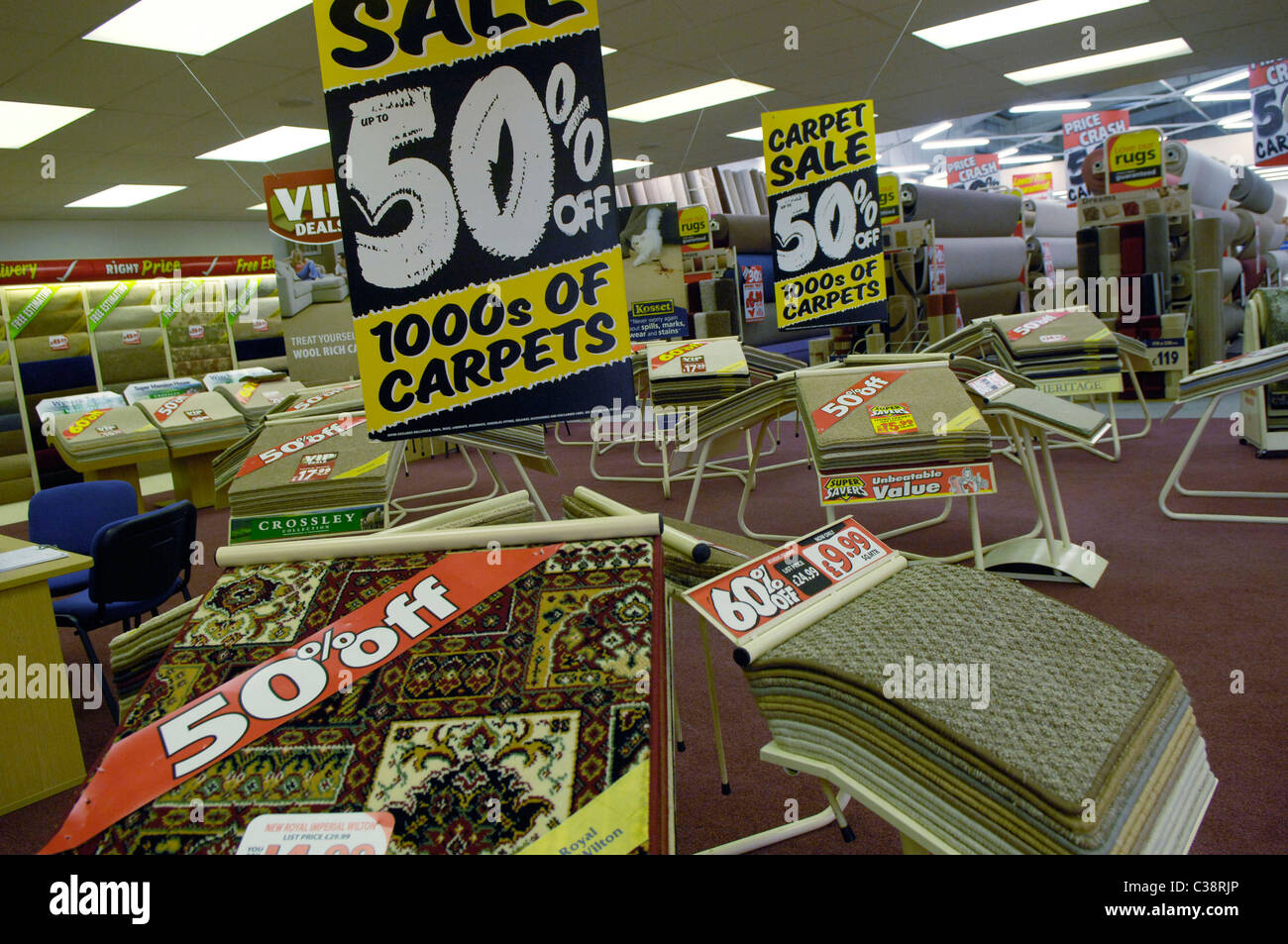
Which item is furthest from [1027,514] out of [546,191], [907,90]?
[907,90]

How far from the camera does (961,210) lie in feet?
33.2

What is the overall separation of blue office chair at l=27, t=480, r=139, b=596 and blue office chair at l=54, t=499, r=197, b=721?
35 centimetres

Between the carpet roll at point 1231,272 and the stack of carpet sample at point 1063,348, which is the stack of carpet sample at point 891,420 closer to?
the stack of carpet sample at point 1063,348

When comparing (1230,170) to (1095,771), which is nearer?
(1095,771)

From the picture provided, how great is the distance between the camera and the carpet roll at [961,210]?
8984mm

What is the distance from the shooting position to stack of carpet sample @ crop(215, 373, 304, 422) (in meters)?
6.76

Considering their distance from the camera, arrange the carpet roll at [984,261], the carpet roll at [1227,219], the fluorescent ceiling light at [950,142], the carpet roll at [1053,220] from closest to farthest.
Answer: the carpet roll at [984,261] < the carpet roll at [1227,219] < the carpet roll at [1053,220] < the fluorescent ceiling light at [950,142]

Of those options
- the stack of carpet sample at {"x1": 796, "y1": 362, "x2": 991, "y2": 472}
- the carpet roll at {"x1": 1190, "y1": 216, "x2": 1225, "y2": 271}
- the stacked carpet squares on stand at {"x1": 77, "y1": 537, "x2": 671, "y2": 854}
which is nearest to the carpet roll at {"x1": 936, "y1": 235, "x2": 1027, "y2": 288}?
the carpet roll at {"x1": 1190, "y1": 216, "x2": 1225, "y2": 271}

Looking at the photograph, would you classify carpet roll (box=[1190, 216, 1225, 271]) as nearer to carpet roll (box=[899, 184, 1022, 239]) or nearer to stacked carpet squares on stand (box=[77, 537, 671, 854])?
carpet roll (box=[899, 184, 1022, 239])

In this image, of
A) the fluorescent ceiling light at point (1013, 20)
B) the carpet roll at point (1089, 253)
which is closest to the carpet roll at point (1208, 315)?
the carpet roll at point (1089, 253)

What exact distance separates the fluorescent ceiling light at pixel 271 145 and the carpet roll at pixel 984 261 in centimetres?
639

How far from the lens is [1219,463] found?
5.26 meters

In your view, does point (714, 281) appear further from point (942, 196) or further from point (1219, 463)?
point (1219, 463)
